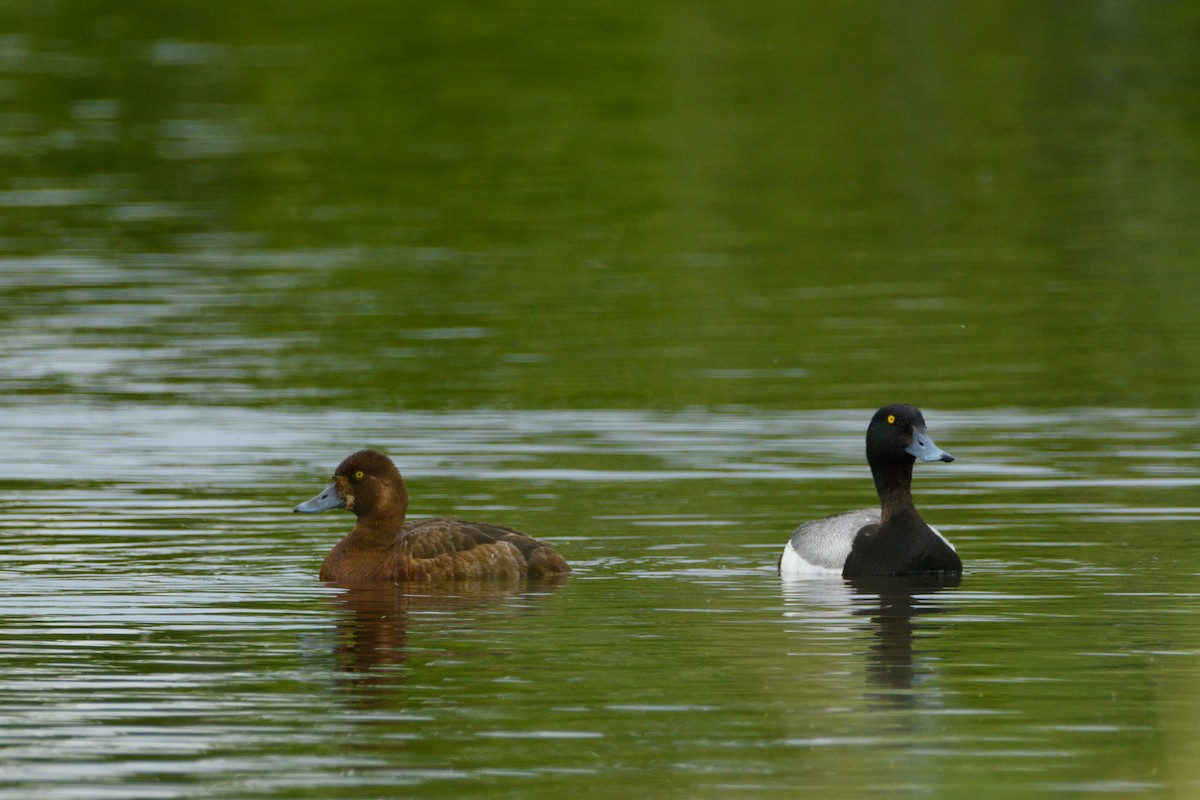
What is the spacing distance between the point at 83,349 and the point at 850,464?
10052 millimetres

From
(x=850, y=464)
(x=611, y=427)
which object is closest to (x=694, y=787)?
(x=850, y=464)

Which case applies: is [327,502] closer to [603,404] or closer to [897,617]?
[897,617]

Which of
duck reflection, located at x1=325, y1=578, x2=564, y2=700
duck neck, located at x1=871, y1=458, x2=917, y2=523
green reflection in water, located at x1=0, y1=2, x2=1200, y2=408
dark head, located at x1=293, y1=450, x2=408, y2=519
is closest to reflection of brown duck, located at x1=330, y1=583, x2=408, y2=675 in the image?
duck reflection, located at x1=325, y1=578, x2=564, y2=700

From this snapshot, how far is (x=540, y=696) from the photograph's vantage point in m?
11.6

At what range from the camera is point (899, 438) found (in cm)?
1612

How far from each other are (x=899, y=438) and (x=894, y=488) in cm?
38

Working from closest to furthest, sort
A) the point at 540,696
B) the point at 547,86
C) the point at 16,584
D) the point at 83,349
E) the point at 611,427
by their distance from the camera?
the point at 540,696 → the point at 16,584 → the point at 611,427 → the point at 83,349 → the point at 547,86

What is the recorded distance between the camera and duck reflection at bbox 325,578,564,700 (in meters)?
12.4

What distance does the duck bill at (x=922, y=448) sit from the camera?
1588cm

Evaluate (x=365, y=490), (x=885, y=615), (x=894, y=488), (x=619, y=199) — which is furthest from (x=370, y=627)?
(x=619, y=199)

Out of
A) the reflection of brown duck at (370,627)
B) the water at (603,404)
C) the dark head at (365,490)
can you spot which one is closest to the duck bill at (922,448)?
the water at (603,404)

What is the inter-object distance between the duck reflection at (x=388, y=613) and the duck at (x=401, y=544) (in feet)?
0.31

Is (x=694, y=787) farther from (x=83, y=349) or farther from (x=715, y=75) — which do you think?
(x=715, y=75)

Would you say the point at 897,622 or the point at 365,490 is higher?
the point at 365,490
